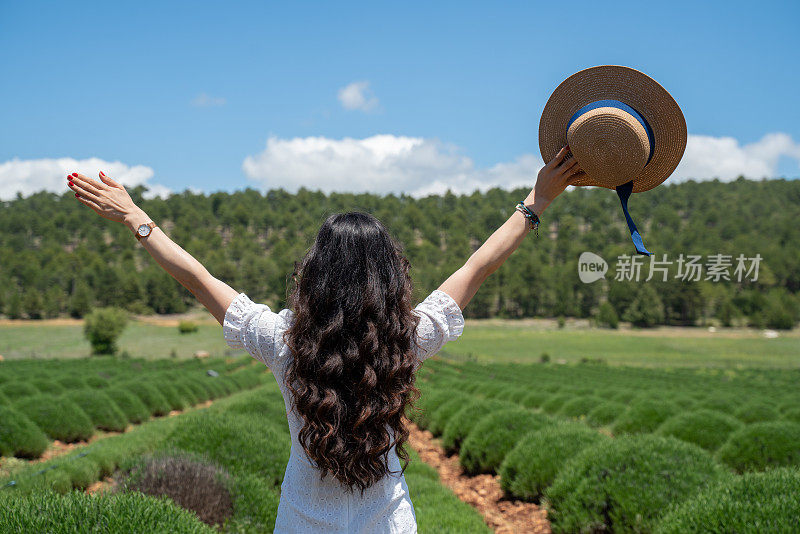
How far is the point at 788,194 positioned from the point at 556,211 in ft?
171

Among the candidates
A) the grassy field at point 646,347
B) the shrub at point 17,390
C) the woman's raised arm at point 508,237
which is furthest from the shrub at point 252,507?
the grassy field at point 646,347

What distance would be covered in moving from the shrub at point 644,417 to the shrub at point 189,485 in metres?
7.13

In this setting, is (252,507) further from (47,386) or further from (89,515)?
(47,386)

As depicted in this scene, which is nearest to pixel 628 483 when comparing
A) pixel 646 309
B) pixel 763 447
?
pixel 763 447

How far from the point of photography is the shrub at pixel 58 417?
33.4 ft

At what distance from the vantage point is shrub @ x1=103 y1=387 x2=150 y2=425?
1302cm

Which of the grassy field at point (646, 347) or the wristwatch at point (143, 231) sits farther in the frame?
the grassy field at point (646, 347)

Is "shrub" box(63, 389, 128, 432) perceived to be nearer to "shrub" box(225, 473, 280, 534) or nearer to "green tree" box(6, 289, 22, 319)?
"shrub" box(225, 473, 280, 534)

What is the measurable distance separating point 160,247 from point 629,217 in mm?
1570

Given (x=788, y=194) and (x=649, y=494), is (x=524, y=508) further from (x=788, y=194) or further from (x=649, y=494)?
(x=788, y=194)

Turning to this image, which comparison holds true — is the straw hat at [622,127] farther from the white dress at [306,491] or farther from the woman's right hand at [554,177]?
the white dress at [306,491]

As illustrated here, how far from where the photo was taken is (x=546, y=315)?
9825 cm

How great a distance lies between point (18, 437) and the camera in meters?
8.38

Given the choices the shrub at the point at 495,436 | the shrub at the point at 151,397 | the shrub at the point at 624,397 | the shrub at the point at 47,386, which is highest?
the shrub at the point at 495,436
